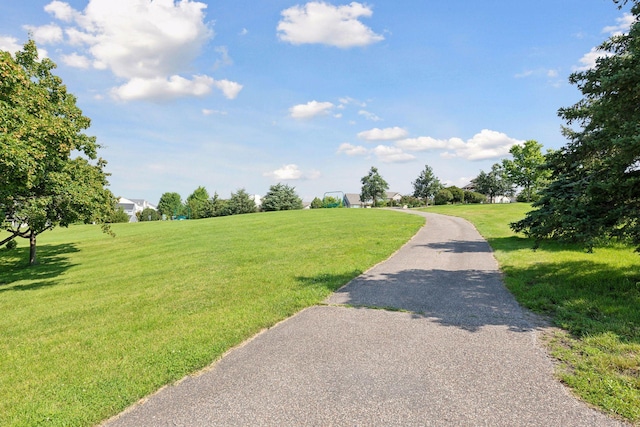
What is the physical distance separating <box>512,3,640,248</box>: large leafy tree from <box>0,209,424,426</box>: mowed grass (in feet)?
17.8

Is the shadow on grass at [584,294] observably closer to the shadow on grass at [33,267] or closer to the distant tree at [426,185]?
the shadow on grass at [33,267]

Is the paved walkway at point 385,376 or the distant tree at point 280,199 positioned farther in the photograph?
the distant tree at point 280,199

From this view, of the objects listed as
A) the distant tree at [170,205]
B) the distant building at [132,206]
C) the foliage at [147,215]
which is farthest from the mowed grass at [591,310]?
the distant building at [132,206]

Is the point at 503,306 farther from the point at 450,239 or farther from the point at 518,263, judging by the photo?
the point at 450,239

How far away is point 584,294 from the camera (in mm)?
6848

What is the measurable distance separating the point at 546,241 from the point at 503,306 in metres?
8.69

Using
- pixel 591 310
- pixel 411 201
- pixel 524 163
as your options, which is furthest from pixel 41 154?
pixel 411 201

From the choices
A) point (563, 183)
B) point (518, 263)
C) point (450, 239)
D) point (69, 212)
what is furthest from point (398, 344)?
point (69, 212)

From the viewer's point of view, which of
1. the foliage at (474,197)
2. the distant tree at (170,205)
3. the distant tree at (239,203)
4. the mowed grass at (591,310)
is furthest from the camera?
the distant tree at (170,205)

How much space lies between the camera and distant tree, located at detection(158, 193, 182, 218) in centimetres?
8944

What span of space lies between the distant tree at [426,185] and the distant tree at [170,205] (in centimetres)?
6201

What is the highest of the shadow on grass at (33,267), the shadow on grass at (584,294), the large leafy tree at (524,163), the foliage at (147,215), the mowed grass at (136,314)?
the large leafy tree at (524,163)

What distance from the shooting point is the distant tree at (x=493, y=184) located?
231ft

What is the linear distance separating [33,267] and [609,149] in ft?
76.7
